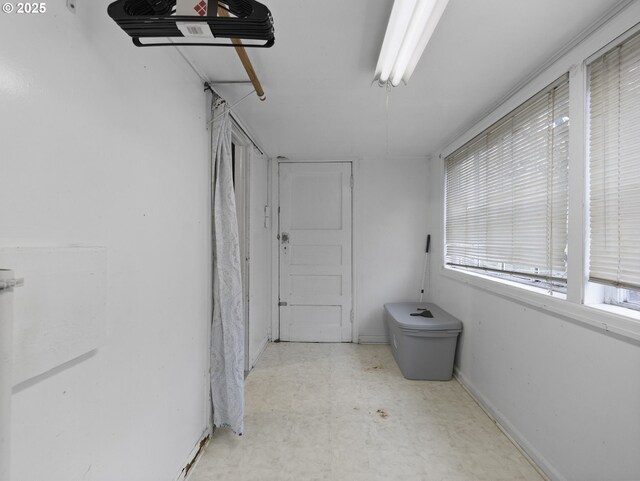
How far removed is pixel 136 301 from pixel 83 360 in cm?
28

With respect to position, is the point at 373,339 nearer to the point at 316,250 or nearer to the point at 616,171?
the point at 316,250

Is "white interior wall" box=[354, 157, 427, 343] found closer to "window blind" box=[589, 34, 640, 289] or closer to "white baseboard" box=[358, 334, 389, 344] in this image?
"white baseboard" box=[358, 334, 389, 344]

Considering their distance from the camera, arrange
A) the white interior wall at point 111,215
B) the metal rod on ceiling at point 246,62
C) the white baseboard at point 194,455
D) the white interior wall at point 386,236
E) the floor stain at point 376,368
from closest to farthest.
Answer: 1. the white interior wall at point 111,215
2. the metal rod on ceiling at point 246,62
3. the white baseboard at point 194,455
4. the floor stain at point 376,368
5. the white interior wall at point 386,236

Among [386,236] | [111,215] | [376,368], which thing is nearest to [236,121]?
[111,215]

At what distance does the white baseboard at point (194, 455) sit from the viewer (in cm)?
152

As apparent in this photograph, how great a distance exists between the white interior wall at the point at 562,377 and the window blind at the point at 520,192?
12 centimetres

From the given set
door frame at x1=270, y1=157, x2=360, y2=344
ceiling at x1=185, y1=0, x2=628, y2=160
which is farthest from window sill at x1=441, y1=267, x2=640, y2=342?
door frame at x1=270, y1=157, x2=360, y2=344

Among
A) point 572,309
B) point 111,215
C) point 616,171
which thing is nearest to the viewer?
point 111,215

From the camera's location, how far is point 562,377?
147 centimetres

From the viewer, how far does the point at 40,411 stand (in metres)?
0.77

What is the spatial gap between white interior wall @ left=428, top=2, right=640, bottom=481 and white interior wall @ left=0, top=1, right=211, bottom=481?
190cm

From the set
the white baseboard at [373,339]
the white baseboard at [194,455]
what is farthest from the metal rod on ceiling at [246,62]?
the white baseboard at [373,339]

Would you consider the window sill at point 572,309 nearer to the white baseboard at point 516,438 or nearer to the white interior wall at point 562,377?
the white interior wall at point 562,377

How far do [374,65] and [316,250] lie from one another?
2.25 metres
